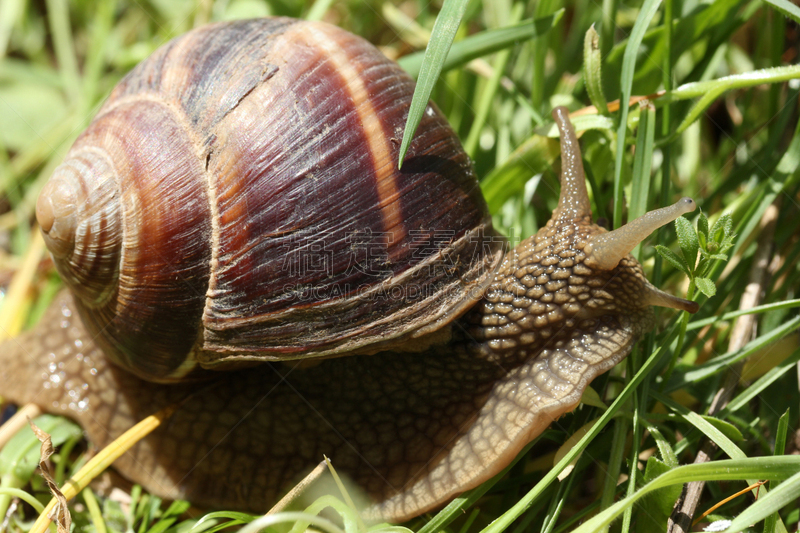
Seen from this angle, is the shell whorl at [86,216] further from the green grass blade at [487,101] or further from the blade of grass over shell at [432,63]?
the green grass blade at [487,101]

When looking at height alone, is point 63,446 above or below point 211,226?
below

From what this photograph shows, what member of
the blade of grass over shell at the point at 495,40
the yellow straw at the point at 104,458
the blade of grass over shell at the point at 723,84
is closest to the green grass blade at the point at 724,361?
the blade of grass over shell at the point at 723,84

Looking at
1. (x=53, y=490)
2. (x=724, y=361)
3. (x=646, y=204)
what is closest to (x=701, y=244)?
(x=646, y=204)

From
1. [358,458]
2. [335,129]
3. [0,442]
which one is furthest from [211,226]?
[0,442]

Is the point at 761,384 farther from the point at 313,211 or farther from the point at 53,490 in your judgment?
the point at 53,490

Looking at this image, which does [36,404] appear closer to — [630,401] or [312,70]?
[312,70]

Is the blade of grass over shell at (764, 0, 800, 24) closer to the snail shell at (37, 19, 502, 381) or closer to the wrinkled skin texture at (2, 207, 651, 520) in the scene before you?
the wrinkled skin texture at (2, 207, 651, 520)
